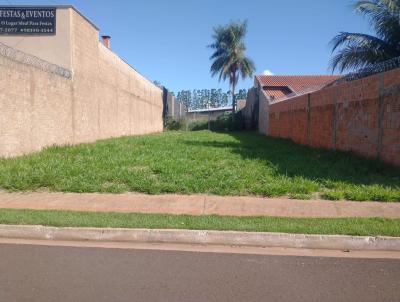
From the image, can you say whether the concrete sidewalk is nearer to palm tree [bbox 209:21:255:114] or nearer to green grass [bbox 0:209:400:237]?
green grass [bbox 0:209:400:237]

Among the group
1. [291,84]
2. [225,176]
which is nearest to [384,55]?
[225,176]

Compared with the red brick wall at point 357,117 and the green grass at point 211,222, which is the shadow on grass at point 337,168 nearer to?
the red brick wall at point 357,117

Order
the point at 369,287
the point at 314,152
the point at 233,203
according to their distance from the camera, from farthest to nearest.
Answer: the point at 314,152 < the point at 233,203 < the point at 369,287

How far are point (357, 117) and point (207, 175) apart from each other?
18.6ft

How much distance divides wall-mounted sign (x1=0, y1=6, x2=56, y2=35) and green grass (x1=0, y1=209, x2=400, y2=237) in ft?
42.4

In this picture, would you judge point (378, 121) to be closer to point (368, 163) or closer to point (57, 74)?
point (368, 163)

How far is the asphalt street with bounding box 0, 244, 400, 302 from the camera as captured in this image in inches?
171

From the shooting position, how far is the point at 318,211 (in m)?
7.84

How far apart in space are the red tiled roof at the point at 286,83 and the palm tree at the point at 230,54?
6.43 meters

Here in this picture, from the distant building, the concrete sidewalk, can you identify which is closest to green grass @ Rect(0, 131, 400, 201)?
the concrete sidewalk

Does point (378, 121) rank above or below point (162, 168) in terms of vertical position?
above

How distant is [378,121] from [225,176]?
4.70 meters

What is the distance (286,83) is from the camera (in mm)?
45312

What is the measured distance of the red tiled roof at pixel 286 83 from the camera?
4381 centimetres
